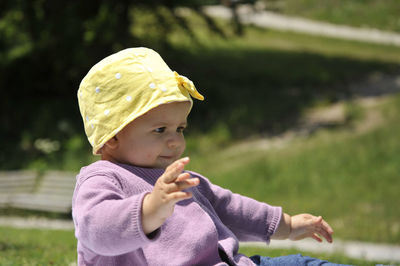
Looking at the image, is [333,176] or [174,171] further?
[333,176]

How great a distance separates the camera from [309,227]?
3174mm

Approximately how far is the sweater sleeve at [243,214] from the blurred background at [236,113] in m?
4.72

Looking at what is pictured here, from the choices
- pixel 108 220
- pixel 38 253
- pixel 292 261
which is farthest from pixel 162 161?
pixel 38 253

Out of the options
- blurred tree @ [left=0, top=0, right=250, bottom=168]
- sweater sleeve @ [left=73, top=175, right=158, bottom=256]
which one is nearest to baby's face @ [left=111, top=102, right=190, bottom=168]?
sweater sleeve @ [left=73, top=175, right=158, bottom=256]

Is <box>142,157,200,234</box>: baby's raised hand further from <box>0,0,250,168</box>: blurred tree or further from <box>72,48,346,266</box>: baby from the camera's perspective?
<box>0,0,250,168</box>: blurred tree

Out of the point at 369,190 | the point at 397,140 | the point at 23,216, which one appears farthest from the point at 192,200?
the point at 397,140

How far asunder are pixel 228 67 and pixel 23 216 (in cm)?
1123

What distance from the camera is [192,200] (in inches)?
109

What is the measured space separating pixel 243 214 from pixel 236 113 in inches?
489

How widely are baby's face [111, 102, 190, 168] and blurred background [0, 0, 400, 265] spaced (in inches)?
199

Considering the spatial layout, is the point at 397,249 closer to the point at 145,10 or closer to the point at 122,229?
the point at 122,229

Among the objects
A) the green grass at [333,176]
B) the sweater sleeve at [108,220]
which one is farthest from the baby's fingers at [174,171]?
the green grass at [333,176]

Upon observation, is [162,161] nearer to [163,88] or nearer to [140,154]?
[140,154]

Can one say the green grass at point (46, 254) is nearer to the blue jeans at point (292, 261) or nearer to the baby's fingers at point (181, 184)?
the blue jeans at point (292, 261)
